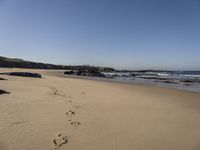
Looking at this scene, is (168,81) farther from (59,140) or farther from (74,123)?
(59,140)

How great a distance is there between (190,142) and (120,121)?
170 cm

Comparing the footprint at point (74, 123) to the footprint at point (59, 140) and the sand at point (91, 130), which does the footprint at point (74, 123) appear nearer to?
the sand at point (91, 130)

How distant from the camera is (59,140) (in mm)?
3287

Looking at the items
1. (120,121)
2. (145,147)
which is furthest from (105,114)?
(145,147)

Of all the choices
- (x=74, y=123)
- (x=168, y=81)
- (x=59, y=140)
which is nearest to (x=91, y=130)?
(x=74, y=123)

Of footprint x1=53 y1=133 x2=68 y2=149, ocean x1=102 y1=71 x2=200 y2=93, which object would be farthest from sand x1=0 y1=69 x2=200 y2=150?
ocean x1=102 y1=71 x2=200 y2=93

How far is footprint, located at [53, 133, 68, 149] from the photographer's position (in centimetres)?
311

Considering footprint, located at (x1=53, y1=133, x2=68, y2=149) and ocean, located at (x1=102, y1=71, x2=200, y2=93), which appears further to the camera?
ocean, located at (x1=102, y1=71, x2=200, y2=93)

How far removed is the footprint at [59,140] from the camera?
10.2ft

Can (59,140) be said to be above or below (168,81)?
above

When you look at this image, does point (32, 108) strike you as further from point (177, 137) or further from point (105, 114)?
point (177, 137)

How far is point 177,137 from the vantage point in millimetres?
3852

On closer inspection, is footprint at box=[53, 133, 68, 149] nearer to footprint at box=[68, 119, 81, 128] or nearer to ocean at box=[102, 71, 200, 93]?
footprint at box=[68, 119, 81, 128]

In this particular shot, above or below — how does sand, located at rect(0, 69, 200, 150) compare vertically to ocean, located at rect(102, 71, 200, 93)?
above
